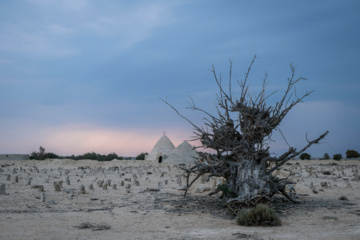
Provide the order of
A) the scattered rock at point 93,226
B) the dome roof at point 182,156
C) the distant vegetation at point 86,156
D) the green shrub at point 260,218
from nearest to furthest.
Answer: the scattered rock at point 93,226 < the green shrub at point 260,218 < the dome roof at point 182,156 < the distant vegetation at point 86,156

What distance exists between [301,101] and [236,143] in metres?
2.29

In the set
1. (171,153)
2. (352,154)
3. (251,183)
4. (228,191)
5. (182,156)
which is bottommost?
(228,191)

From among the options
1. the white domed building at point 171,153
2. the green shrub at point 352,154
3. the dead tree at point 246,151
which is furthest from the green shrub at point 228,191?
the green shrub at point 352,154

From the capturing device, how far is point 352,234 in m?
6.76

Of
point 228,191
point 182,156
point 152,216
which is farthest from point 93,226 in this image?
point 182,156

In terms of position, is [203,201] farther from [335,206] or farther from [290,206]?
[335,206]

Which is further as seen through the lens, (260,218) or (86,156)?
(86,156)

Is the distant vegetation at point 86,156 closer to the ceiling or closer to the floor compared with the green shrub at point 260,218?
closer to the ceiling

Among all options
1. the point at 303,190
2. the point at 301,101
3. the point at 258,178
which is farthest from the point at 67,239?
the point at 303,190

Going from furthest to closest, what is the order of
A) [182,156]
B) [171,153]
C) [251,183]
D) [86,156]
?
[86,156] < [171,153] < [182,156] < [251,183]

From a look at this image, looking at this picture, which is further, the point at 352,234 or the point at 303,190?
the point at 303,190

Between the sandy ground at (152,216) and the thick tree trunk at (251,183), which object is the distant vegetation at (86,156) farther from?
the thick tree trunk at (251,183)

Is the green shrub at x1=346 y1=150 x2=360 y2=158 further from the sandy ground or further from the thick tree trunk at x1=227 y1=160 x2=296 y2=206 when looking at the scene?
the thick tree trunk at x1=227 y1=160 x2=296 y2=206

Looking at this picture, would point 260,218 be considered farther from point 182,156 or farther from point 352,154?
point 352,154
